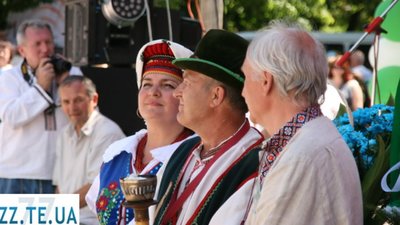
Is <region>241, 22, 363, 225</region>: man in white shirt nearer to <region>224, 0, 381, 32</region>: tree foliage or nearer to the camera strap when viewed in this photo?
the camera strap

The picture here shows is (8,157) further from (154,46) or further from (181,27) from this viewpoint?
(154,46)

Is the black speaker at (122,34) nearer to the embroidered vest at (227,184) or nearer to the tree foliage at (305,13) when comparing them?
the embroidered vest at (227,184)

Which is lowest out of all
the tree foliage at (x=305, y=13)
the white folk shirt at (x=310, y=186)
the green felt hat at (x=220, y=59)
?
the tree foliage at (x=305, y=13)

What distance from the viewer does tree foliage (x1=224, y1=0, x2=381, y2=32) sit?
15.5 meters

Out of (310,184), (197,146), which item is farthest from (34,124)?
(310,184)

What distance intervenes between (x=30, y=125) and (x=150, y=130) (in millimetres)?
2483

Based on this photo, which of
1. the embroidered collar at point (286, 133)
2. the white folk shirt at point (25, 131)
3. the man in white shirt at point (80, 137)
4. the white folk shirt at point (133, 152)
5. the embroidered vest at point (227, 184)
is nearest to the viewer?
the embroidered collar at point (286, 133)

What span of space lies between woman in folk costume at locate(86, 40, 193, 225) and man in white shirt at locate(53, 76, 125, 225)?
167 cm

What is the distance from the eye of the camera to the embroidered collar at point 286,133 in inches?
102

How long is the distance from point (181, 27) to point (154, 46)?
2504mm

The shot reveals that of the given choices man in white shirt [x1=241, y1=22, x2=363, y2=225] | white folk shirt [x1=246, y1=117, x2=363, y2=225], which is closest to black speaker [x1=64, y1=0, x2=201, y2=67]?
man in white shirt [x1=241, y1=22, x2=363, y2=225]

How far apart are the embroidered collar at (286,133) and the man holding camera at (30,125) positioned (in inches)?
142

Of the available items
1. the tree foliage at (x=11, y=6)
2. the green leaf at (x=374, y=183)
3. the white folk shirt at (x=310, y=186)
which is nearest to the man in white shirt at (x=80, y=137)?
the green leaf at (x=374, y=183)

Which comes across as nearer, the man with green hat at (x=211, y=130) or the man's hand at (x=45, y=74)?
the man with green hat at (x=211, y=130)
